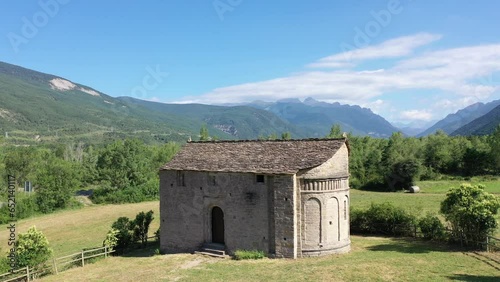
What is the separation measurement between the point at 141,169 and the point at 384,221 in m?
46.6

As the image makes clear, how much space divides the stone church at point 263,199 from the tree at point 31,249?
26.8 feet

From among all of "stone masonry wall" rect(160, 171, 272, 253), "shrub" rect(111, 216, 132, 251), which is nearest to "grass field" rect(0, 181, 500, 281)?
"shrub" rect(111, 216, 132, 251)

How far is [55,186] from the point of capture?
5603 centimetres

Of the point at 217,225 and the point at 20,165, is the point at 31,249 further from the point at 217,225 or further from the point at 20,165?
the point at 20,165

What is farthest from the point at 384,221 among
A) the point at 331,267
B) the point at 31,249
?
the point at 31,249

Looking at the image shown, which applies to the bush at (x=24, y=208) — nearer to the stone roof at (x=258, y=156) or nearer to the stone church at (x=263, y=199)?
the stone church at (x=263, y=199)

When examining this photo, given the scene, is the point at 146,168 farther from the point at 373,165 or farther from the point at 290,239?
the point at 290,239

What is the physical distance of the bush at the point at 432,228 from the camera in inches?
1050

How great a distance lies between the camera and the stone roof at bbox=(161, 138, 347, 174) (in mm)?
24172

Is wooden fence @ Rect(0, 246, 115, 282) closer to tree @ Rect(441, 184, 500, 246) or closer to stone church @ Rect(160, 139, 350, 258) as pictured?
stone church @ Rect(160, 139, 350, 258)

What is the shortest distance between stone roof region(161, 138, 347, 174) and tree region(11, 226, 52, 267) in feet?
31.3

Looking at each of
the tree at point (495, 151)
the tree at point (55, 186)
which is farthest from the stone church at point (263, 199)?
the tree at point (495, 151)

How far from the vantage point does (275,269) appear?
70.4 ft

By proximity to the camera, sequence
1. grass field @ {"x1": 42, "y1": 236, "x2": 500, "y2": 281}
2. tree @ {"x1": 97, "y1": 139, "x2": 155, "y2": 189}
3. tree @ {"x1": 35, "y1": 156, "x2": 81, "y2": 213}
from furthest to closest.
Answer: tree @ {"x1": 97, "y1": 139, "x2": 155, "y2": 189}, tree @ {"x1": 35, "y1": 156, "x2": 81, "y2": 213}, grass field @ {"x1": 42, "y1": 236, "x2": 500, "y2": 281}
